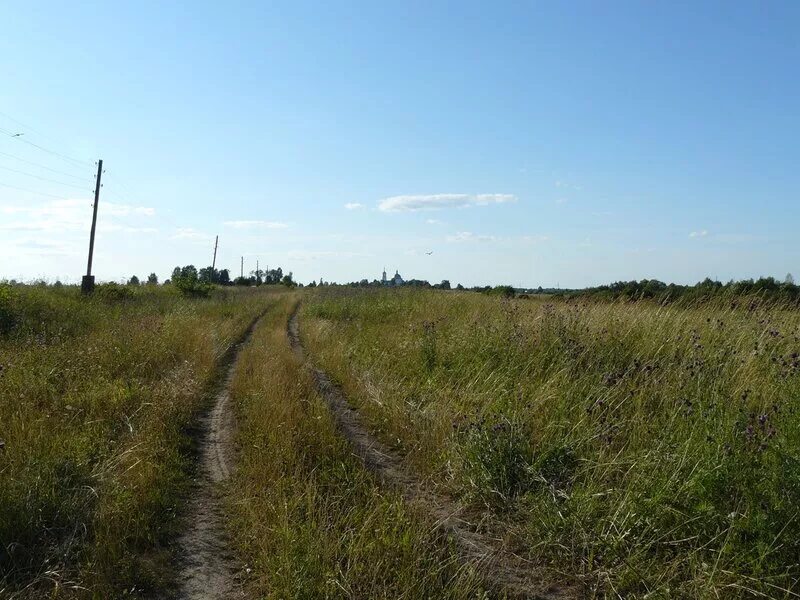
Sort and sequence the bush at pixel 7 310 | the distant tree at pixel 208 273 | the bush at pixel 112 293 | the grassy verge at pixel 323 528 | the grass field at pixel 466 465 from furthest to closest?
1. the distant tree at pixel 208 273
2. the bush at pixel 112 293
3. the bush at pixel 7 310
4. the grass field at pixel 466 465
5. the grassy verge at pixel 323 528

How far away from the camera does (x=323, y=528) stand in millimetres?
3791

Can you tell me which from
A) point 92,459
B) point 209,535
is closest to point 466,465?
point 209,535

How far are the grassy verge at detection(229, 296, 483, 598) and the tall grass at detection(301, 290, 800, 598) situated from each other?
2.50ft

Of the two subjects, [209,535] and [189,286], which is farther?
[189,286]

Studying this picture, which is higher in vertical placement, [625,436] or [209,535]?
[625,436]

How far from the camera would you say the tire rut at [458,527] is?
3.49m

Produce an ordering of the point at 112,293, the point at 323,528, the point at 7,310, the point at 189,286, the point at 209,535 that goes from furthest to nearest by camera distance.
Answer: the point at 189,286 < the point at 112,293 < the point at 7,310 < the point at 209,535 < the point at 323,528

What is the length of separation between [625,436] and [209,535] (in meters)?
3.50

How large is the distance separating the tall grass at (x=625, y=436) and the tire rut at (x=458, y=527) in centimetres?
14

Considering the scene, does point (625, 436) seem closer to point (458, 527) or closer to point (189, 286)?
point (458, 527)

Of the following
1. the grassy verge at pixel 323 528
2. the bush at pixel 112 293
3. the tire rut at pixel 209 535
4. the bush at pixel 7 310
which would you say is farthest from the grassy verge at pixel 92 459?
the bush at pixel 112 293

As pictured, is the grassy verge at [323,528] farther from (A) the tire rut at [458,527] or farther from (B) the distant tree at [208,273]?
(B) the distant tree at [208,273]

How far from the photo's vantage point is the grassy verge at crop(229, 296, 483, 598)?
128 inches

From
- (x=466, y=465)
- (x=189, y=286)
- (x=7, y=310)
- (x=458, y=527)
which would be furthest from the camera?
(x=189, y=286)
